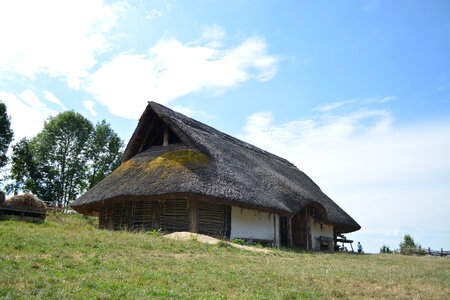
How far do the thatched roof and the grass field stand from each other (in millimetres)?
6115

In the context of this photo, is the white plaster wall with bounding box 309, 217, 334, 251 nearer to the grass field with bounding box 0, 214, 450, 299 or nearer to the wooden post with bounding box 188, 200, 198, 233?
the wooden post with bounding box 188, 200, 198, 233

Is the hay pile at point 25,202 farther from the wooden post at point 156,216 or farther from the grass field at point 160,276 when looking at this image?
the grass field at point 160,276

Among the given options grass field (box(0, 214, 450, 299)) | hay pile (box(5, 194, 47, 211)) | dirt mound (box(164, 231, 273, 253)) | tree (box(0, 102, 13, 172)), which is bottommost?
grass field (box(0, 214, 450, 299))

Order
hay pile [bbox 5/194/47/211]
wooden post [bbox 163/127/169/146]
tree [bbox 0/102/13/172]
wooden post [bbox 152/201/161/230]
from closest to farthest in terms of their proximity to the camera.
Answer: hay pile [bbox 5/194/47/211] < wooden post [bbox 152/201/161/230] < wooden post [bbox 163/127/169/146] < tree [bbox 0/102/13/172]

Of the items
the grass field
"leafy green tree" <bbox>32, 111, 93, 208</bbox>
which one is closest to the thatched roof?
the grass field

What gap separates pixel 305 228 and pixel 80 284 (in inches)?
813

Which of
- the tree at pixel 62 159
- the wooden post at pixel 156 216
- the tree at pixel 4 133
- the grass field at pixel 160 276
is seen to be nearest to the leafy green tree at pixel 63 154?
the tree at pixel 62 159

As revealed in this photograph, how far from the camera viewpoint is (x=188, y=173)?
62.6 feet

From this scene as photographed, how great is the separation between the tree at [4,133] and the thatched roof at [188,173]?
62.6 ft

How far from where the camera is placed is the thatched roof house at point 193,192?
1894 cm

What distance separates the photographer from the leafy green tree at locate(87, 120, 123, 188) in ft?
162

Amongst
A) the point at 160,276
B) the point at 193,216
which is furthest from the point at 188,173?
the point at 160,276

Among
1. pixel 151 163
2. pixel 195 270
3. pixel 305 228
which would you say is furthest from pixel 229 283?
pixel 305 228

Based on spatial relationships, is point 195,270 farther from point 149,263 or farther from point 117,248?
point 117,248
